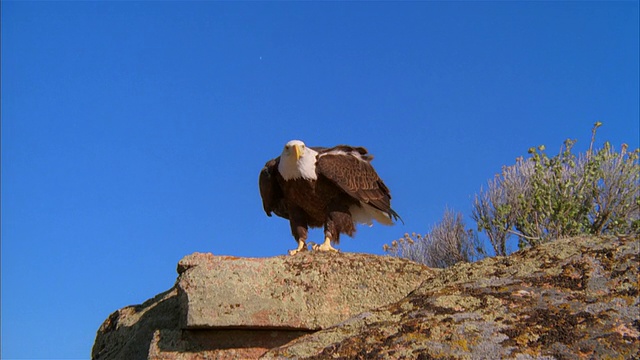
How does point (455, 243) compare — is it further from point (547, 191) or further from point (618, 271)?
point (618, 271)

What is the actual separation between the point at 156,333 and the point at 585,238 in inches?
103

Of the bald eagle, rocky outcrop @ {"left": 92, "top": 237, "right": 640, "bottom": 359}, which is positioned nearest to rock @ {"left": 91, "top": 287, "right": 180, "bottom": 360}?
rocky outcrop @ {"left": 92, "top": 237, "right": 640, "bottom": 359}

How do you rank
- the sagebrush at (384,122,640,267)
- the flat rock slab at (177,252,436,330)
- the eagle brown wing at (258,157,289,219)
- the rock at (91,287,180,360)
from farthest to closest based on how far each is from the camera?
the sagebrush at (384,122,640,267)
the eagle brown wing at (258,157,289,219)
the rock at (91,287,180,360)
the flat rock slab at (177,252,436,330)

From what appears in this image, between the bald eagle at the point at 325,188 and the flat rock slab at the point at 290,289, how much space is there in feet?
9.23

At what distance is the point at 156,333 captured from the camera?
4465mm

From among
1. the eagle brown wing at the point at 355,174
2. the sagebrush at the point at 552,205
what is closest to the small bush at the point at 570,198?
the sagebrush at the point at 552,205

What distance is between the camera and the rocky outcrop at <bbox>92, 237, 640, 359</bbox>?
2832mm

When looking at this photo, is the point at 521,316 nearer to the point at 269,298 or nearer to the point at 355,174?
the point at 269,298

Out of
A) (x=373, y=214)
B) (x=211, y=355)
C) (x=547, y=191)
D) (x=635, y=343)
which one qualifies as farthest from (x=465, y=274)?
(x=547, y=191)

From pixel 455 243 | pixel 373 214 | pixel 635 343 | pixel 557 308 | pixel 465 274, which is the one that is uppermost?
pixel 455 243

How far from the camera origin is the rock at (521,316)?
277 cm

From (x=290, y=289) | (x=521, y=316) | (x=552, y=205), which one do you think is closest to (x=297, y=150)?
(x=290, y=289)

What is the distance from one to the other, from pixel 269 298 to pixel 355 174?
352cm

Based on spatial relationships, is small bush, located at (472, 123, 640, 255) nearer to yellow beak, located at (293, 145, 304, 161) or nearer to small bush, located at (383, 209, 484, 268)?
small bush, located at (383, 209, 484, 268)
